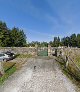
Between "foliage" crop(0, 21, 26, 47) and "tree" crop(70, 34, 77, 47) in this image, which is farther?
"tree" crop(70, 34, 77, 47)

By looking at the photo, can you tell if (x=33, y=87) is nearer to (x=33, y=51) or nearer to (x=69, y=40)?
(x=33, y=51)

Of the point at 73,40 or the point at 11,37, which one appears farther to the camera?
the point at 73,40

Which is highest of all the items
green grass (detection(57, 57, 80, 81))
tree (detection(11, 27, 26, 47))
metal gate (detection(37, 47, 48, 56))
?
tree (detection(11, 27, 26, 47))

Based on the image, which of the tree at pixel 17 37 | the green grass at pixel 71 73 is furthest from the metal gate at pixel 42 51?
the tree at pixel 17 37

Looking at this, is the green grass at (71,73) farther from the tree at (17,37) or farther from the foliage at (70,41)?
the foliage at (70,41)

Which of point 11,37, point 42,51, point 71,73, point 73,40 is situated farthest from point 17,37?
point 73,40

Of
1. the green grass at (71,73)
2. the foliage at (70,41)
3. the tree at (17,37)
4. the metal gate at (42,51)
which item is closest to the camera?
the green grass at (71,73)

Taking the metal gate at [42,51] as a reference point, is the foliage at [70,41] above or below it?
above

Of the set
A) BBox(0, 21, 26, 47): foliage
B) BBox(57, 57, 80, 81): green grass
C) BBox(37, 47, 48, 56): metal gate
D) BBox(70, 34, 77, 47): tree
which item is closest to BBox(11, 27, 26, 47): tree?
BBox(0, 21, 26, 47): foliage

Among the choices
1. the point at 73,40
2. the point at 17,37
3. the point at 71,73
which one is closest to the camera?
the point at 71,73

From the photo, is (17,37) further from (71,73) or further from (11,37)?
(71,73)

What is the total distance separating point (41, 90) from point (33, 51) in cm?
2984

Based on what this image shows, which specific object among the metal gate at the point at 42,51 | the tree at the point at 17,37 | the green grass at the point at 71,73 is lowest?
the green grass at the point at 71,73

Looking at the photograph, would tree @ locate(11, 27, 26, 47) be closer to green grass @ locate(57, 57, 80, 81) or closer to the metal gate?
the metal gate
